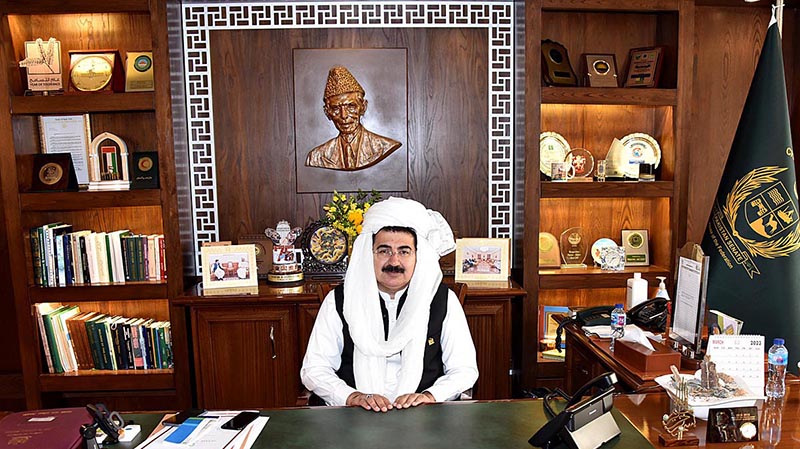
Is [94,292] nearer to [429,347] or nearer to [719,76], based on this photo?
[429,347]

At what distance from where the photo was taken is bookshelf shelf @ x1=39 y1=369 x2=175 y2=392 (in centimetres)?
325

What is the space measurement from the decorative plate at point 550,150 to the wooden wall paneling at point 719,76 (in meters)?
0.78

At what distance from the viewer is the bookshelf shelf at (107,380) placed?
10.7ft

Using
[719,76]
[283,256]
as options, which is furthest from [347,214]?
[719,76]

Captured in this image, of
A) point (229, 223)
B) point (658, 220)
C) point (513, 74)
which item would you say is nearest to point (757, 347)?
point (658, 220)

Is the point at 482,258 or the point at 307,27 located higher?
the point at 307,27

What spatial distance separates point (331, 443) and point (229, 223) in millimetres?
2264

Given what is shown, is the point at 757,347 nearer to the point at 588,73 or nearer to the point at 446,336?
the point at 446,336

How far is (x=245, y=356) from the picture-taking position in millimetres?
3184

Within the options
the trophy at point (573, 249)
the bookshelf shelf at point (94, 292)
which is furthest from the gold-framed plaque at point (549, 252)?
the bookshelf shelf at point (94, 292)

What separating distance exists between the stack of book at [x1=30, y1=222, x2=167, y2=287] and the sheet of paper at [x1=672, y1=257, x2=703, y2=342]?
Result: 8.71ft

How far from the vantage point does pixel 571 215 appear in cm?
365

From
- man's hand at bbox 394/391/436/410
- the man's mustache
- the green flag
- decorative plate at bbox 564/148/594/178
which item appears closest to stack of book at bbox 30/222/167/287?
the man's mustache

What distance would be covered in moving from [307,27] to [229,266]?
1466 mm
